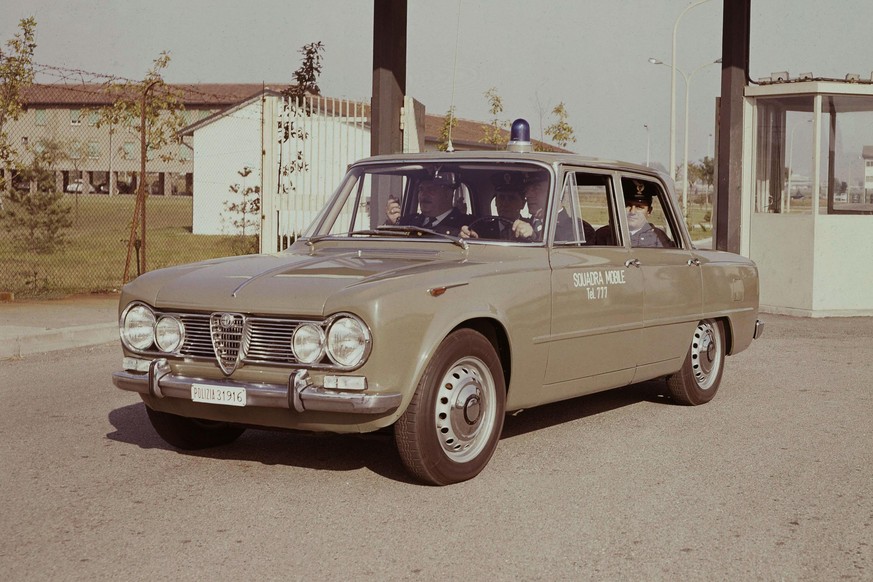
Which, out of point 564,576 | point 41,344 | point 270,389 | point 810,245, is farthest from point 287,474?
point 810,245

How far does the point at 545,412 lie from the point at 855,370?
12.6 feet

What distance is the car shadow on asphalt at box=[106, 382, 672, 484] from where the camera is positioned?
6.68 meters

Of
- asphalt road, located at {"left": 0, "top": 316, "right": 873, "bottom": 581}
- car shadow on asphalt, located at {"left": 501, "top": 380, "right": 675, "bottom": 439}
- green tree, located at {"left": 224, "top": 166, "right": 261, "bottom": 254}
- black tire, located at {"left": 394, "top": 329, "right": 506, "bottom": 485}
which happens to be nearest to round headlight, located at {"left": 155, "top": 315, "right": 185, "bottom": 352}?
asphalt road, located at {"left": 0, "top": 316, "right": 873, "bottom": 581}

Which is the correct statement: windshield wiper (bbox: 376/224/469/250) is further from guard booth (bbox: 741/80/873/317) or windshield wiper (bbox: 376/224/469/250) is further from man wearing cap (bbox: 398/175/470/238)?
guard booth (bbox: 741/80/873/317)

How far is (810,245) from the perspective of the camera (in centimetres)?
1630

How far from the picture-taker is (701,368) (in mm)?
8891

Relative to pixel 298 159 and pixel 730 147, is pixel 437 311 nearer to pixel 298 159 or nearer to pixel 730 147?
pixel 298 159

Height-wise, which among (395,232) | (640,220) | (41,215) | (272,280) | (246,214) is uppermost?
(246,214)

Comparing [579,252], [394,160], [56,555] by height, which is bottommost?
[56,555]

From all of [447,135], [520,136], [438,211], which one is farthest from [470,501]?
[447,135]

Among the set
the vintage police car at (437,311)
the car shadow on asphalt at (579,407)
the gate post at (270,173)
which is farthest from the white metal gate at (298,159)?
the vintage police car at (437,311)

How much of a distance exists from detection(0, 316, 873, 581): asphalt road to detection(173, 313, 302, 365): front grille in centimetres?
66

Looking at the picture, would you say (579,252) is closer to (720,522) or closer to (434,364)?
(434,364)

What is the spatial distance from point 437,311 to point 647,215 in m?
2.91
